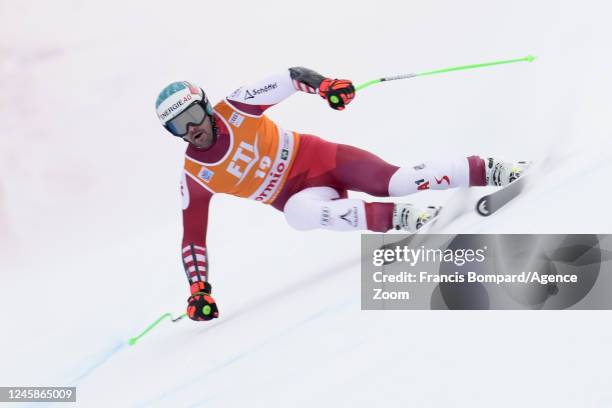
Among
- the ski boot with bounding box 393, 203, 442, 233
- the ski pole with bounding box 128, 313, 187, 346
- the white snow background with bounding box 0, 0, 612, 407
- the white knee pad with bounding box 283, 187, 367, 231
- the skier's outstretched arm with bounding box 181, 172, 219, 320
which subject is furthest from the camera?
the ski pole with bounding box 128, 313, 187, 346

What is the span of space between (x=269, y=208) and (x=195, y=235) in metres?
1.14

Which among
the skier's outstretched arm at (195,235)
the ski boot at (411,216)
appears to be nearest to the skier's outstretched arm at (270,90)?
the skier's outstretched arm at (195,235)

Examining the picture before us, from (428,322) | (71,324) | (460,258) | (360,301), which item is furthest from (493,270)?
(71,324)

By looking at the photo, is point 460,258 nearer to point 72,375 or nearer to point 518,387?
point 518,387

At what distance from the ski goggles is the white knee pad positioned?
47cm

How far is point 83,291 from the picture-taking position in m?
4.38

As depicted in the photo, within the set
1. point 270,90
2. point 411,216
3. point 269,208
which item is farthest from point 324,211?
point 269,208

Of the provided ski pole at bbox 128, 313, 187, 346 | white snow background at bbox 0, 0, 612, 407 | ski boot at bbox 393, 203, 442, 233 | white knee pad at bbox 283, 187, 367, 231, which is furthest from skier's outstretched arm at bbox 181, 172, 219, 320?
ski boot at bbox 393, 203, 442, 233

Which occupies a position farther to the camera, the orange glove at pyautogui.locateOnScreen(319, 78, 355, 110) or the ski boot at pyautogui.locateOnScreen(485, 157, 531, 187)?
the ski boot at pyautogui.locateOnScreen(485, 157, 531, 187)

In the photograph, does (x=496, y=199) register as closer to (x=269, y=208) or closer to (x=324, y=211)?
(x=324, y=211)

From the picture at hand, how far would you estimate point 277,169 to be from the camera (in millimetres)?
3164

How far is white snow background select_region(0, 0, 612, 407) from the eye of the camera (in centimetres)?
235

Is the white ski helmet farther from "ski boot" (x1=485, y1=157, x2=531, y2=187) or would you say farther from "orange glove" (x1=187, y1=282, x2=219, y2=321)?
"ski boot" (x1=485, y1=157, x2=531, y2=187)

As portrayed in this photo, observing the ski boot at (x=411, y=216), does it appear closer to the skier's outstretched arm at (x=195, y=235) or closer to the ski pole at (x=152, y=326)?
the skier's outstretched arm at (x=195, y=235)
